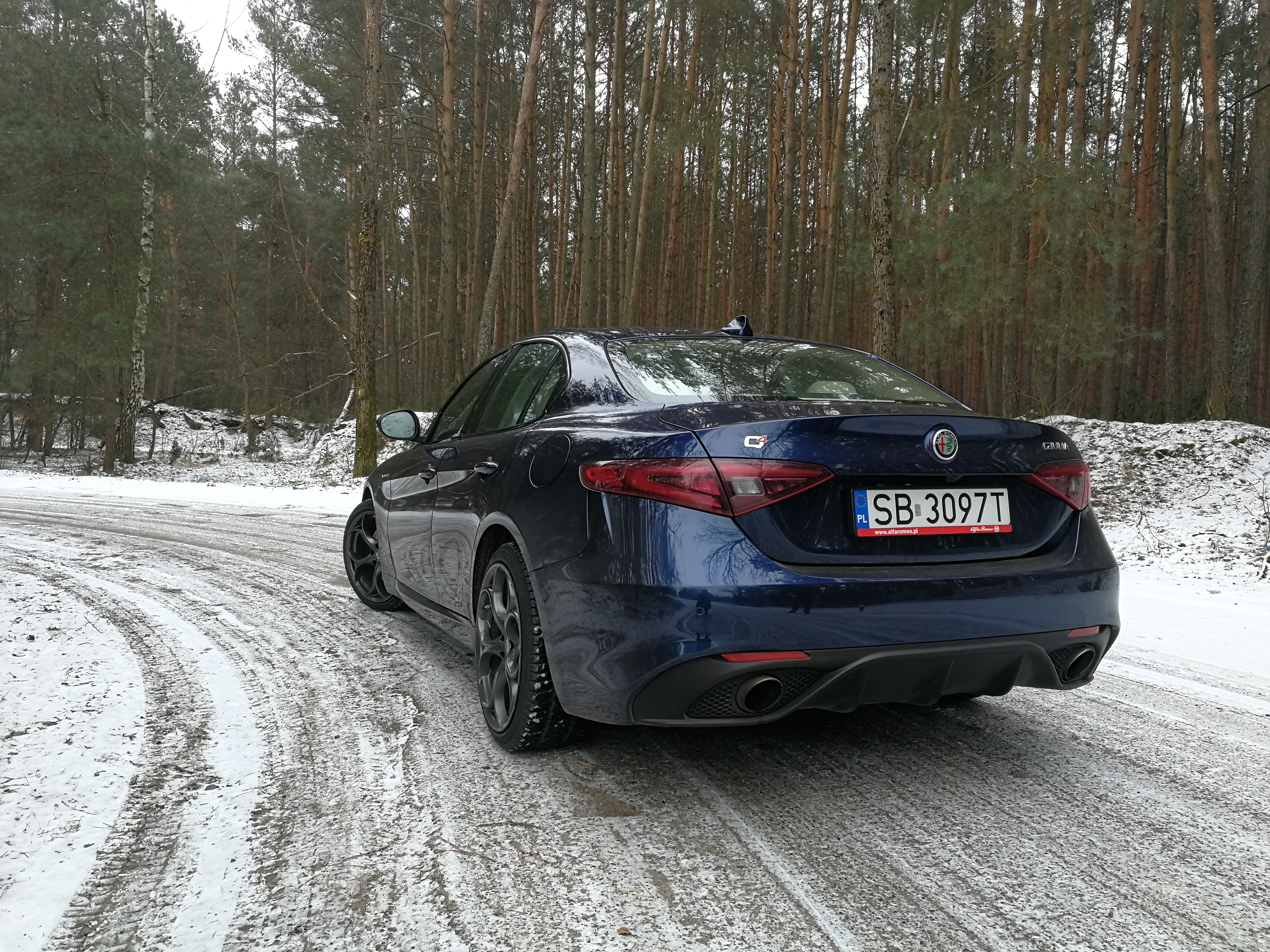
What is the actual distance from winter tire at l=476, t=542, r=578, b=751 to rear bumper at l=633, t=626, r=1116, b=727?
0.51 m

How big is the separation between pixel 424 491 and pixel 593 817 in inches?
78.9

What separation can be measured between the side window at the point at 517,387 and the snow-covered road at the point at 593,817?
3.78ft

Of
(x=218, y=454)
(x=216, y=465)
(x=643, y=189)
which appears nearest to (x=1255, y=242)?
(x=643, y=189)

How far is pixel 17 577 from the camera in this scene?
5.91 m

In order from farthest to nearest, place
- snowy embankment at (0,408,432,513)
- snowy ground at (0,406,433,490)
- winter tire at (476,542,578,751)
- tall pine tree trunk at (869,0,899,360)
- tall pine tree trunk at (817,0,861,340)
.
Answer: tall pine tree trunk at (817,0,861,340)
snowy ground at (0,406,433,490)
snowy embankment at (0,408,432,513)
tall pine tree trunk at (869,0,899,360)
winter tire at (476,542,578,751)

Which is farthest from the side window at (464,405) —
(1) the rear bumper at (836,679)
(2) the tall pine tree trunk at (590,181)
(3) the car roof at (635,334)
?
(2) the tall pine tree trunk at (590,181)

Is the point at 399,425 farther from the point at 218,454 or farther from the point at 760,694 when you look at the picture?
the point at 218,454

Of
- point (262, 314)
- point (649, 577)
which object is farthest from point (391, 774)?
point (262, 314)

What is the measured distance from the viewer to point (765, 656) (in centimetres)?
235

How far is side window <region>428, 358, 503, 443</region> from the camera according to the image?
4102mm

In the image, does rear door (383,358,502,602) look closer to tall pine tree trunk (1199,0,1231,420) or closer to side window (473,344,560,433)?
side window (473,344,560,433)

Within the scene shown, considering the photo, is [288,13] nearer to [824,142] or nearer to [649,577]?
[824,142]

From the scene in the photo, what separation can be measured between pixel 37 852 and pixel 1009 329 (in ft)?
69.4

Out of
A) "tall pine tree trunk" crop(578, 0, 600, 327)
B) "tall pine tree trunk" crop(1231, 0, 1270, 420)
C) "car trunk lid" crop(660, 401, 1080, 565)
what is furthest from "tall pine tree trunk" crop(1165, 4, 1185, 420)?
"car trunk lid" crop(660, 401, 1080, 565)
